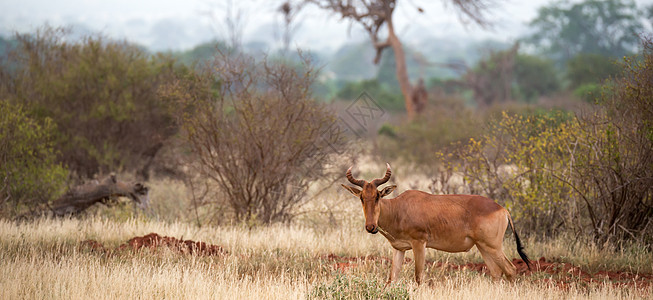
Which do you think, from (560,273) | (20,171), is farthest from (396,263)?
(20,171)

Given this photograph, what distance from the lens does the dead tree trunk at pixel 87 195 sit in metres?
11.7

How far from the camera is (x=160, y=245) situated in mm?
9203

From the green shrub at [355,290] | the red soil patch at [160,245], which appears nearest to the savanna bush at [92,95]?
the red soil patch at [160,245]

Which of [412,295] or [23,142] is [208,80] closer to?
[23,142]

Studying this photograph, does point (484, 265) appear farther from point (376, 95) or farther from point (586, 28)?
point (586, 28)

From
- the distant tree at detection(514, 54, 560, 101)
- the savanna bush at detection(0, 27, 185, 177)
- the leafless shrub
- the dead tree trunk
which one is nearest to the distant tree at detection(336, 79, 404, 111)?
the distant tree at detection(514, 54, 560, 101)

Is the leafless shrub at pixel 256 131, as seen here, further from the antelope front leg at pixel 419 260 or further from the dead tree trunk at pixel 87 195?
the antelope front leg at pixel 419 260

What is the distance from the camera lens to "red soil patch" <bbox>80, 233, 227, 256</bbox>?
901 centimetres

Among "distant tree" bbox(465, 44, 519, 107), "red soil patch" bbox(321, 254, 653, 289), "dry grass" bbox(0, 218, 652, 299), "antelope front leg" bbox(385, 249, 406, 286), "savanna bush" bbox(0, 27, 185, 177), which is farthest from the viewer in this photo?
"distant tree" bbox(465, 44, 519, 107)

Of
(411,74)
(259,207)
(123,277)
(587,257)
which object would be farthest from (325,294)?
(411,74)

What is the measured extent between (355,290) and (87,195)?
698 centimetres

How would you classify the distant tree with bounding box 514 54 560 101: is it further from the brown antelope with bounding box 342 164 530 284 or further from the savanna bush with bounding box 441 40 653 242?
the brown antelope with bounding box 342 164 530 284

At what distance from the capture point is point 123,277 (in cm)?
709

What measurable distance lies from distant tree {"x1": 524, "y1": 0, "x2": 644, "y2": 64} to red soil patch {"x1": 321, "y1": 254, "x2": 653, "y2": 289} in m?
62.6
